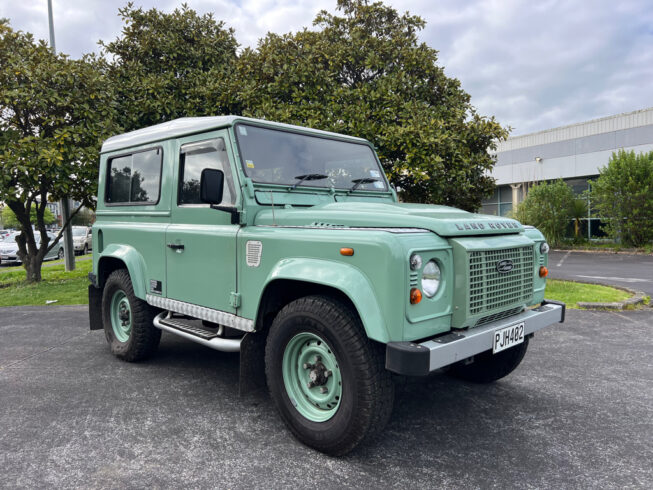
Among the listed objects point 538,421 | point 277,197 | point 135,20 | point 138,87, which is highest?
point 135,20

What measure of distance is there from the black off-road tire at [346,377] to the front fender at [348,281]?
0.14 meters

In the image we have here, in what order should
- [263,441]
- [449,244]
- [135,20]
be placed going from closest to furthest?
[449,244] < [263,441] < [135,20]

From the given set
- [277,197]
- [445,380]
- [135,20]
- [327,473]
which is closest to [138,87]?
[135,20]

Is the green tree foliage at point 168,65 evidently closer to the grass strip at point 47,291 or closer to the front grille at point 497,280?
the grass strip at point 47,291

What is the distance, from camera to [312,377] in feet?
9.89

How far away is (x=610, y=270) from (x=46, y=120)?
14172mm

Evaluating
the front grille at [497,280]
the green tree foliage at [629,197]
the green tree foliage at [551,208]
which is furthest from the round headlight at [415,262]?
the green tree foliage at [551,208]

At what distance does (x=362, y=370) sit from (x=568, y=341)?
3983mm

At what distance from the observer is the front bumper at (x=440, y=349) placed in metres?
2.45

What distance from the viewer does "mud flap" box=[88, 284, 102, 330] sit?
5.36 meters

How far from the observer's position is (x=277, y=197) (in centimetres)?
371

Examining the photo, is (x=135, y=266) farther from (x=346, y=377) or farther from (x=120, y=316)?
(x=346, y=377)

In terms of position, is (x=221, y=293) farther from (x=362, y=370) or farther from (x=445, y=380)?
(x=445, y=380)

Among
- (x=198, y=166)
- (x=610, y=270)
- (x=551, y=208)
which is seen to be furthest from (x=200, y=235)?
(x=551, y=208)
